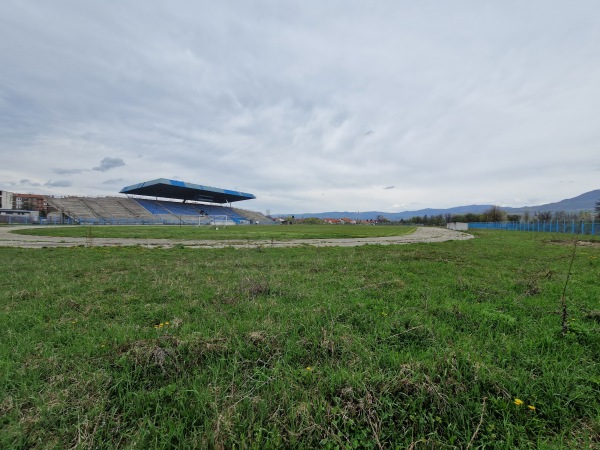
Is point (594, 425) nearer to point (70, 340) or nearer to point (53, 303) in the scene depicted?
point (70, 340)

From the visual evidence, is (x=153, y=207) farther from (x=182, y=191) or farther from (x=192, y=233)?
(x=192, y=233)

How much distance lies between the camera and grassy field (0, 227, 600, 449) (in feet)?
7.16

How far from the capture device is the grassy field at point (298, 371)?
2.18 m

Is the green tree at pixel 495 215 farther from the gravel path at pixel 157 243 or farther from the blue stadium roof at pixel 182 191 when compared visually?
the gravel path at pixel 157 243

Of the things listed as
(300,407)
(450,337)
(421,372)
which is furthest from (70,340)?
(450,337)

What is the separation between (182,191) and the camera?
9594cm

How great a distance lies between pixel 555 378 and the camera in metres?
2.81

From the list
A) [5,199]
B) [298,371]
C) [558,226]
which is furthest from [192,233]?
[5,199]

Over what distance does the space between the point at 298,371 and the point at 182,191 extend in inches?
4012

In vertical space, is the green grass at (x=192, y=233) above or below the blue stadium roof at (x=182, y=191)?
below

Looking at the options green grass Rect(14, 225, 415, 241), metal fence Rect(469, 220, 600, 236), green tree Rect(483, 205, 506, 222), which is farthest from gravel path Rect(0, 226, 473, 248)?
green tree Rect(483, 205, 506, 222)

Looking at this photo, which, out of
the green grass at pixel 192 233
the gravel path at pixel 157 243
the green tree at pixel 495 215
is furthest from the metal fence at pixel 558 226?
the green tree at pixel 495 215

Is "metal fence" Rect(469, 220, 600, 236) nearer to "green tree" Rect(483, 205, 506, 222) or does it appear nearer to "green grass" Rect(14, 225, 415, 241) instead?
"green grass" Rect(14, 225, 415, 241)

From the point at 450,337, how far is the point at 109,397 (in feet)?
12.6
